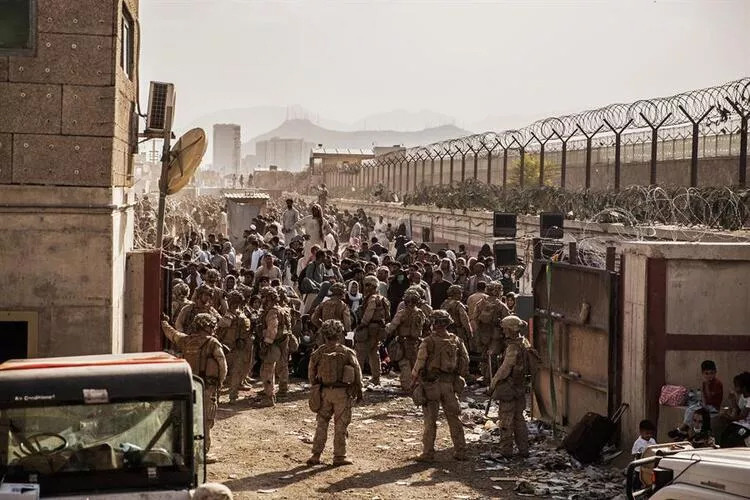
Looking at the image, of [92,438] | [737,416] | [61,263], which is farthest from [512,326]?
[92,438]

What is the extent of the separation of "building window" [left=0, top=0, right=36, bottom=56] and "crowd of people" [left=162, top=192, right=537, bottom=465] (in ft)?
9.91

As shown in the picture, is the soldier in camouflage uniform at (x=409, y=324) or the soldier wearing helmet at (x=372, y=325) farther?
the soldier wearing helmet at (x=372, y=325)

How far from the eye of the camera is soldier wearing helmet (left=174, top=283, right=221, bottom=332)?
1330 centimetres

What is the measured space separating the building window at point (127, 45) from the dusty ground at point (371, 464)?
13.0ft

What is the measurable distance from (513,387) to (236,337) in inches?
150

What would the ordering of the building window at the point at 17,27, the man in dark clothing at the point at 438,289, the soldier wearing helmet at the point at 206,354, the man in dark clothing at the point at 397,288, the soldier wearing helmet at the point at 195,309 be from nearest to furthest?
the building window at the point at 17,27
the soldier wearing helmet at the point at 206,354
the soldier wearing helmet at the point at 195,309
the man in dark clothing at the point at 438,289
the man in dark clothing at the point at 397,288

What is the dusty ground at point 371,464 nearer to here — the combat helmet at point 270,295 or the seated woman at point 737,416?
the seated woman at point 737,416

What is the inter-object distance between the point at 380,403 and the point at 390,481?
4199 millimetres

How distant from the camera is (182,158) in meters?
12.7

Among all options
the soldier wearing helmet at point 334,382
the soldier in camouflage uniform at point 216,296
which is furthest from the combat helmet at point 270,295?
the soldier wearing helmet at point 334,382

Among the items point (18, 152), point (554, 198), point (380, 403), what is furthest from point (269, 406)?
point (554, 198)

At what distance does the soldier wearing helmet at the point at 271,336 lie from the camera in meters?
Result: 14.4

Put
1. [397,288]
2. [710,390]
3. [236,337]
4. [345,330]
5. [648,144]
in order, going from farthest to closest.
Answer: [648,144] < [397,288] < [345,330] < [236,337] < [710,390]

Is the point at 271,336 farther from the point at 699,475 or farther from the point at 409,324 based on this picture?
the point at 699,475
